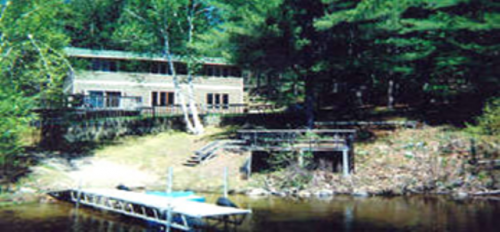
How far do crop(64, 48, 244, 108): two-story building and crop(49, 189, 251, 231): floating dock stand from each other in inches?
699

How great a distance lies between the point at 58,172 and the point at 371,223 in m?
19.2

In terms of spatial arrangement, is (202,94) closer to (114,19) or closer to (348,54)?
(348,54)

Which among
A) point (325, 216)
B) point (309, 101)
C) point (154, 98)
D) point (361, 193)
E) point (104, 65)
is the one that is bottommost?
point (325, 216)

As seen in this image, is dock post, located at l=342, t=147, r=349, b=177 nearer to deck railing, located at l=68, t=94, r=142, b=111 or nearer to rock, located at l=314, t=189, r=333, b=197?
rock, located at l=314, t=189, r=333, b=197

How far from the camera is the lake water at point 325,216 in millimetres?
17656

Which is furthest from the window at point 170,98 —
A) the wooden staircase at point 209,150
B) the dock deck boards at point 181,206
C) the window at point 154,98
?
the dock deck boards at point 181,206

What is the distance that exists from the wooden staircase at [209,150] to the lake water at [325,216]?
6.89 metres

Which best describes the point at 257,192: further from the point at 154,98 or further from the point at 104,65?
the point at 104,65

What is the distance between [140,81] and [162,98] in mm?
5808

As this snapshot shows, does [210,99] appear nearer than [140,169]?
No

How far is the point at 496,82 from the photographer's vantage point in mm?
31312

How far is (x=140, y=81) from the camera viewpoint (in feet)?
136

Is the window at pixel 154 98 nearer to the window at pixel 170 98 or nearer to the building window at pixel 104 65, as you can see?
the window at pixel 170 98

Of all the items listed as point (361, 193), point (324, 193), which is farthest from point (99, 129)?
point (361, 193)
